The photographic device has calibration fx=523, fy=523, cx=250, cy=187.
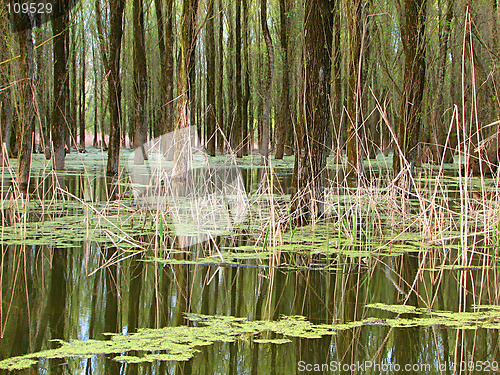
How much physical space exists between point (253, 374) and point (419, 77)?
20.6 ft

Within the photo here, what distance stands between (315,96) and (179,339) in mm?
3459

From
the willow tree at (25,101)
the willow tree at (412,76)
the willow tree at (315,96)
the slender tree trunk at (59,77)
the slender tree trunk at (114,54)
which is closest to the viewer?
the willow tree at (315,96)

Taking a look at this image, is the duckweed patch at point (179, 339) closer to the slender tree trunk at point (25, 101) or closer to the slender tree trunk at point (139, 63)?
the slender tree trunk at point (25, 101)

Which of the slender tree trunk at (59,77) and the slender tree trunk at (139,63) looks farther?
the slender tree trunk at (139,63)

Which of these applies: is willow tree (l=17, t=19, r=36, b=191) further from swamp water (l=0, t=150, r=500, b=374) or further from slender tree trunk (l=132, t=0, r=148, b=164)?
slender tree trunk (l=132, t=0, r=148, b=164)

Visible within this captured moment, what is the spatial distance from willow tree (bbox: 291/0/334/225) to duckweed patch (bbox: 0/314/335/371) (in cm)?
268

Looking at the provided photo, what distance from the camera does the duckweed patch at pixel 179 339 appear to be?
203 cm

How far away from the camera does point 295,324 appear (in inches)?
97.8

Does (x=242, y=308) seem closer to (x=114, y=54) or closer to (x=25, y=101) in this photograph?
(x=25, y=101)

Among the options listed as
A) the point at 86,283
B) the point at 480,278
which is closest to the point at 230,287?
the point at 86,283

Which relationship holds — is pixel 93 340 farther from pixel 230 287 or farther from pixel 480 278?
pixel 480 278

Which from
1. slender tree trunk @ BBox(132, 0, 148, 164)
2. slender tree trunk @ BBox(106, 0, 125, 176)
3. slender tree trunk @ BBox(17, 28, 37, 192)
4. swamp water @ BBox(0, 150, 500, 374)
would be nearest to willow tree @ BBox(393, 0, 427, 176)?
swamp water @ BBox(0, 150, 500, 374)

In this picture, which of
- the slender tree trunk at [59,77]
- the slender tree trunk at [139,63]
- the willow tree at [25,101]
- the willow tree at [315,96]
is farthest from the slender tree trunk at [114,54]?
the willow tree at [315,96]

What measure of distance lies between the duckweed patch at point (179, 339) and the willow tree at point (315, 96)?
2.68 meters
